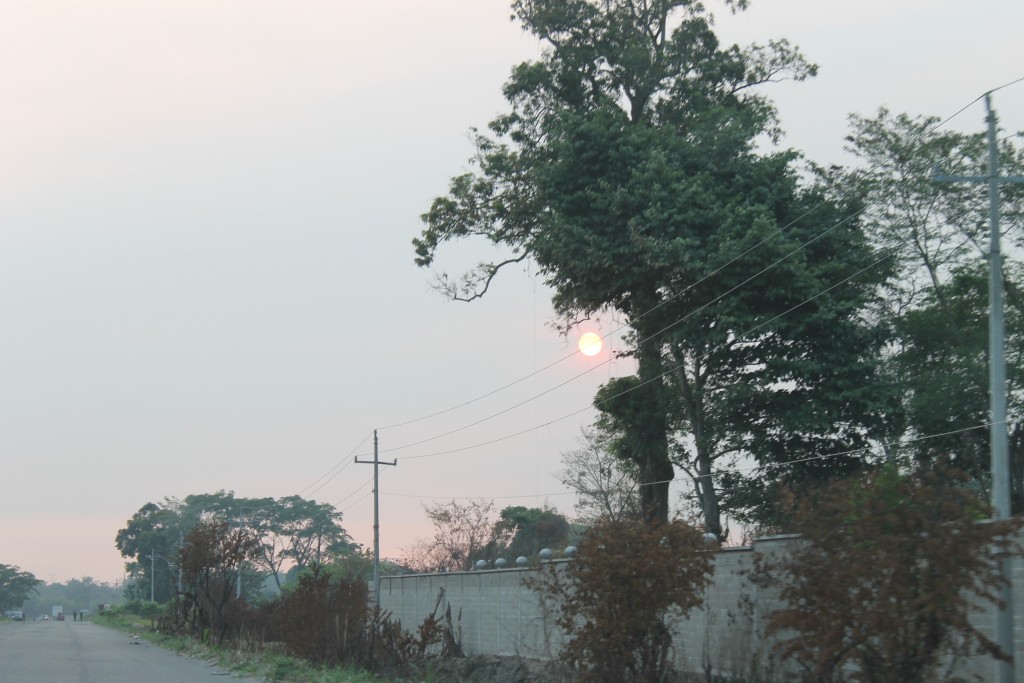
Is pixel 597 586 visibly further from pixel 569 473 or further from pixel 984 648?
pixel 569 473

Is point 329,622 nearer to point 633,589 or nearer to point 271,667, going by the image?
point 271,667

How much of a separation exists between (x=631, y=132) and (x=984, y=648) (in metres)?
25.1

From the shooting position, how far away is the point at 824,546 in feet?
39.7

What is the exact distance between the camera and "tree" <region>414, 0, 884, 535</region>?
32312 mm

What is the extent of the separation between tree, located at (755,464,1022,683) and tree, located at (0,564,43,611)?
17768 cm

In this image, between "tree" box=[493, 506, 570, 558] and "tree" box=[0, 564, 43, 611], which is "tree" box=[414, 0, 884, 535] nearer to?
"tree" box=[493, 506, 570, 558]

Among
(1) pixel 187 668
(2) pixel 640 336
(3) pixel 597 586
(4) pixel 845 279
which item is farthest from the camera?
(2) pixel 640 336

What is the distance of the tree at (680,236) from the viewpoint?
32312 millimetres

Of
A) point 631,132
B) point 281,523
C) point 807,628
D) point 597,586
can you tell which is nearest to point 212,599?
point 631,132

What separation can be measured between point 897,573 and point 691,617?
826 centimetres

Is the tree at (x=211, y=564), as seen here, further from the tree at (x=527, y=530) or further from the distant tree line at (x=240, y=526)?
the distant tree line at (x=240, y=526)

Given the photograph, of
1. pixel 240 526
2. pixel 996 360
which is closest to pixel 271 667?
pixel 996 360

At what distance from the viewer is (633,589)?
15.7 metres

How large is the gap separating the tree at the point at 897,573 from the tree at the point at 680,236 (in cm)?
1999
